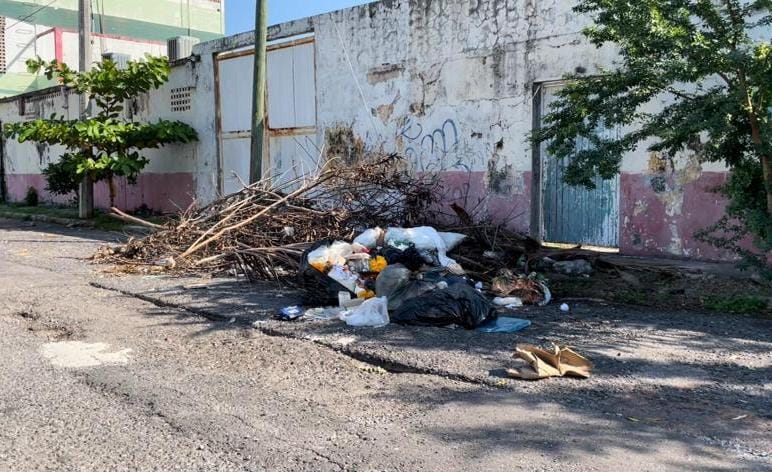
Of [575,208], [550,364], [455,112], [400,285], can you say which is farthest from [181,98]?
[550,364]

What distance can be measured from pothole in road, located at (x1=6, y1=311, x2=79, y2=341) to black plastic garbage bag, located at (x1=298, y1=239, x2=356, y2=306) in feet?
7.47

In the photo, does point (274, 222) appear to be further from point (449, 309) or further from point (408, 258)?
point (449, 309)

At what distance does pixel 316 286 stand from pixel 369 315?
1412 millimetres

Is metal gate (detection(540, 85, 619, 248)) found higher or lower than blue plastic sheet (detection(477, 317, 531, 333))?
higher

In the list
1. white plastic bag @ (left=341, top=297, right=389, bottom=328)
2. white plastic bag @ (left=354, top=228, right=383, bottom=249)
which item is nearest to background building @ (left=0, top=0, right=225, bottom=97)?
white plastic bag @ (left=354, top=228, right=383, bottom=249)

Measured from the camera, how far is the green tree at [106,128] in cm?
1559

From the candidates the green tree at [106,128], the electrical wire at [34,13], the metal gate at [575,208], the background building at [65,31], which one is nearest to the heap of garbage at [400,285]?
the metal gate at [575,208]

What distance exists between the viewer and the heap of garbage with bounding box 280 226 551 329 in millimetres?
6398

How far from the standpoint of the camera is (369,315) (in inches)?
258

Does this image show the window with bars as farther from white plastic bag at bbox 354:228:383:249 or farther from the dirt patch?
the dirt patch

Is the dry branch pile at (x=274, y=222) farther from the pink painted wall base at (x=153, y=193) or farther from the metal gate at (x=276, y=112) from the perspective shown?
the pink painted wall base at (x=153, y=193)

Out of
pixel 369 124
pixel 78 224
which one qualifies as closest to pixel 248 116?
pixel 369 124

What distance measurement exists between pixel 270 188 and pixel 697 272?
19.5 feet

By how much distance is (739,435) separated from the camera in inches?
153
